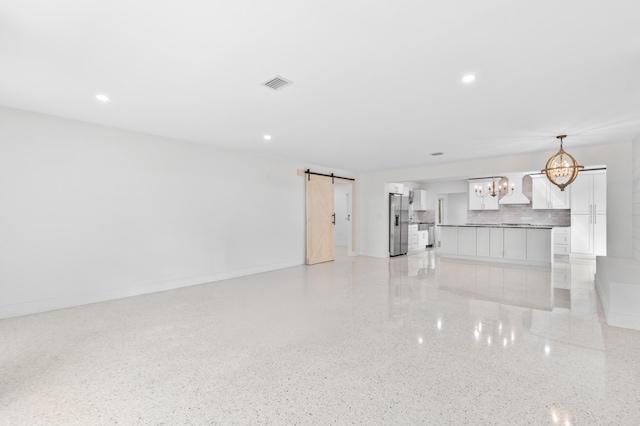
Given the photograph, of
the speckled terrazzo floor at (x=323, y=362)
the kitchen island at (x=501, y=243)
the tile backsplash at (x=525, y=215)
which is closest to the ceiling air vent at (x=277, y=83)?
the speckled terrazzo floor at (x=323, y=362)

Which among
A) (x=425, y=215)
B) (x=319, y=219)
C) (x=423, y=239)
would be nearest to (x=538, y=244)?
(x=423, y=239)

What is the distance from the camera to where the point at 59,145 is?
3883 millimetres

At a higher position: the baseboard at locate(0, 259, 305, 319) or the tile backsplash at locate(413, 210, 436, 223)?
the tile backsplash at locate(413, 210, 436, 223)

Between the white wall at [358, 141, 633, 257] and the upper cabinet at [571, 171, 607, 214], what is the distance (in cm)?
297

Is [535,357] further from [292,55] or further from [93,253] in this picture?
[93,253]

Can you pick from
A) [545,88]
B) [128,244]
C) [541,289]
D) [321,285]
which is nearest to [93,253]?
[128,244]

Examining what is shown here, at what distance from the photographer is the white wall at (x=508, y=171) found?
17.0 feet

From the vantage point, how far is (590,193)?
303 inches

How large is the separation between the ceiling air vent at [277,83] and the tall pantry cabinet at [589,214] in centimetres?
883

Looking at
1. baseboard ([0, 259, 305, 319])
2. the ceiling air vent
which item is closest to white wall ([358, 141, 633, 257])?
baseboard ([0, 259, 305, 319])

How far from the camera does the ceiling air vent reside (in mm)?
2773

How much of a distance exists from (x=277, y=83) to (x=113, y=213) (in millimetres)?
3337

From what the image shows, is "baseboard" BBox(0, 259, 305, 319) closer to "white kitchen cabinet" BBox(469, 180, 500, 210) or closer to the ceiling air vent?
the ceiling air vent

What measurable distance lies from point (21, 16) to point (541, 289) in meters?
6.93
